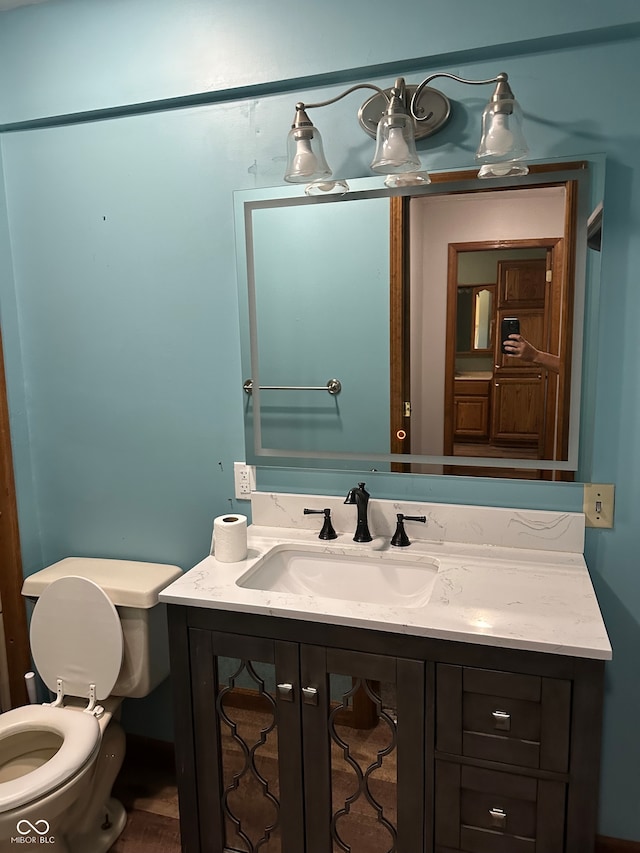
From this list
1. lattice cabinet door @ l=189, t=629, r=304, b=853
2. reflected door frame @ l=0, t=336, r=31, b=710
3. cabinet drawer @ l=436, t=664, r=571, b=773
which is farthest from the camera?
reflected door frame @ l=0, t=336, r=31, b=710

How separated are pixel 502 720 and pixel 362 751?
0.34 m

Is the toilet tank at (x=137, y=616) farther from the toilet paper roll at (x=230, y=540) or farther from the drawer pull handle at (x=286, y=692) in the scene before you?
the drawer pull handle at (x=286, y=692)

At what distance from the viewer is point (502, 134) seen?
145 centimetres

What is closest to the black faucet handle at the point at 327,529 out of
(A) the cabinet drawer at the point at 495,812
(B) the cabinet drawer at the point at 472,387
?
(B) the cabinet drawer at the point at 472,387

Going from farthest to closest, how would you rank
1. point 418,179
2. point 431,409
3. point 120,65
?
point 120,65
point 431,409
point 418,179

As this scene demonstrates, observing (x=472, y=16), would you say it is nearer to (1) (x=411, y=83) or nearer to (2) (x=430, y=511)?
(1) (x=411, y=83)

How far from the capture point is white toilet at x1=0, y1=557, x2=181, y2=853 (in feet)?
5.74

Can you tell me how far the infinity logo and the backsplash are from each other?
0.93 meters

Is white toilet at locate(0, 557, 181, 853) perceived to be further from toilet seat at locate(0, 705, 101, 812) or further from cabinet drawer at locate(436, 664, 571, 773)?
cabinet drawer at locate(436, 664, 571, 773)

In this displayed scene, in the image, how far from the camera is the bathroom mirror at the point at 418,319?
5.23 ft

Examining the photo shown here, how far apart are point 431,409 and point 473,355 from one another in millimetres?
190

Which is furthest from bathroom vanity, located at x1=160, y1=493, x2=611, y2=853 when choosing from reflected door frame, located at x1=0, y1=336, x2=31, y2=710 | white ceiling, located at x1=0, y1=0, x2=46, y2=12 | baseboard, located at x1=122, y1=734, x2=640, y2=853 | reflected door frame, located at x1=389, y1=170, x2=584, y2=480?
white ceiling, located at x1=0, y1=0, x2=46, y2=12

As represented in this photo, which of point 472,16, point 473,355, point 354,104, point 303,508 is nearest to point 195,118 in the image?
point 354,104

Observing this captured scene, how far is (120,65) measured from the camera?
1.87 metres
